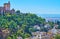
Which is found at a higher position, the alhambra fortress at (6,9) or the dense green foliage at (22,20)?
the alhambra fortress at (6,9)

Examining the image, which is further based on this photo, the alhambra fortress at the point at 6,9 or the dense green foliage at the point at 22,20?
the alhambra fortress at the point at 6,9

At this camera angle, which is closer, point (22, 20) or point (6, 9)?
point (22, 20)

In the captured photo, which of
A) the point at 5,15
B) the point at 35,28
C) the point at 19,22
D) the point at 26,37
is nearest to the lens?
the point at 26,37

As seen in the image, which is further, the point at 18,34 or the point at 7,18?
the point at 7,18

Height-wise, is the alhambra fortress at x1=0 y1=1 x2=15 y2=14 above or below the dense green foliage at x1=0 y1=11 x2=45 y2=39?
above

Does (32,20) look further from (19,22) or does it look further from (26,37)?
(26,37)

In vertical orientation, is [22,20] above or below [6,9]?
below

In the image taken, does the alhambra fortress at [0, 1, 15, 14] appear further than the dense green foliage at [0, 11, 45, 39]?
Yes

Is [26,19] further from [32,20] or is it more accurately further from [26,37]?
[26,37]

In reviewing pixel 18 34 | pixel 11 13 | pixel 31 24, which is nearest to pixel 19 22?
pixel 31 24

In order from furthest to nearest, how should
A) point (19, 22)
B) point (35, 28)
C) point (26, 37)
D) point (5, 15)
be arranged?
point (5, 15), point (19, 22), point (35, 28), point (26, 37)

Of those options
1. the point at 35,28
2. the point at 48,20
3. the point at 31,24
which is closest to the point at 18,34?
the point at 35,28
